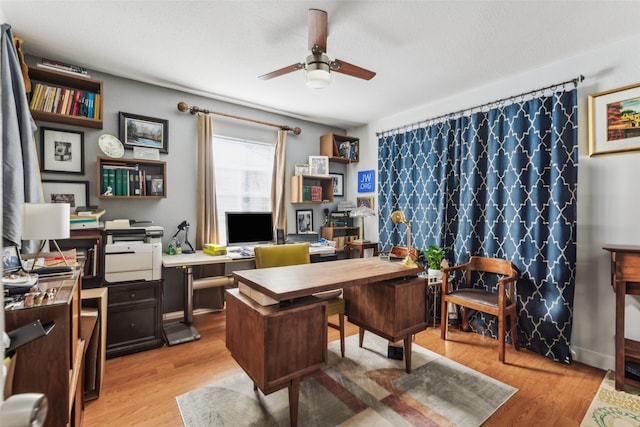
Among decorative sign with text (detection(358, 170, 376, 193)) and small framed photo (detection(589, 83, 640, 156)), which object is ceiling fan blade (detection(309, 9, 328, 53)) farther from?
decorative sign with text (detection(358, 170, 376, 193))

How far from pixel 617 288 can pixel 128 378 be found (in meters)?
3.49

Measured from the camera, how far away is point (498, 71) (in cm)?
292

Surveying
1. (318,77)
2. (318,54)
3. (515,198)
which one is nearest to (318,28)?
(318,54)

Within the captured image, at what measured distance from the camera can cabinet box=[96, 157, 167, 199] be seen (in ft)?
9.49

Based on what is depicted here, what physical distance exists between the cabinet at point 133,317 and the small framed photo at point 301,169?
83.9 inches

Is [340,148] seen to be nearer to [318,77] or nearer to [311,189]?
[311,189]

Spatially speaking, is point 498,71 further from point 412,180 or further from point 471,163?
point 412,180

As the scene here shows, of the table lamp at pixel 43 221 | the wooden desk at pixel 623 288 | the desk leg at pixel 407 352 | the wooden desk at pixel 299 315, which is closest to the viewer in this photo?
the table lamp at pixel 43 221

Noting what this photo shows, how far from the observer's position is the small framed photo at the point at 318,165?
4.29m

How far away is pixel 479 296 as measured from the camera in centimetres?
285

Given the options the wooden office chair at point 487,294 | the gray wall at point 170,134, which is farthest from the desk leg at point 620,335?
the gray wall at point 170,134

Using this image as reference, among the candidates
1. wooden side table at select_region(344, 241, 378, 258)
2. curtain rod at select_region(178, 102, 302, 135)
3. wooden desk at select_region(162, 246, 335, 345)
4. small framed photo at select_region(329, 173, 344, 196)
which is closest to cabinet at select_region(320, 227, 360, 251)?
wooden side table at select_region(344, 241, 378, 258)

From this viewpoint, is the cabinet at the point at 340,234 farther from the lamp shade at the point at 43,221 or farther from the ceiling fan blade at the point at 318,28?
the lamp shade at the point at 43,221

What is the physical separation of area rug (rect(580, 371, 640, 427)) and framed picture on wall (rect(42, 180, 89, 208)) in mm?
4075
